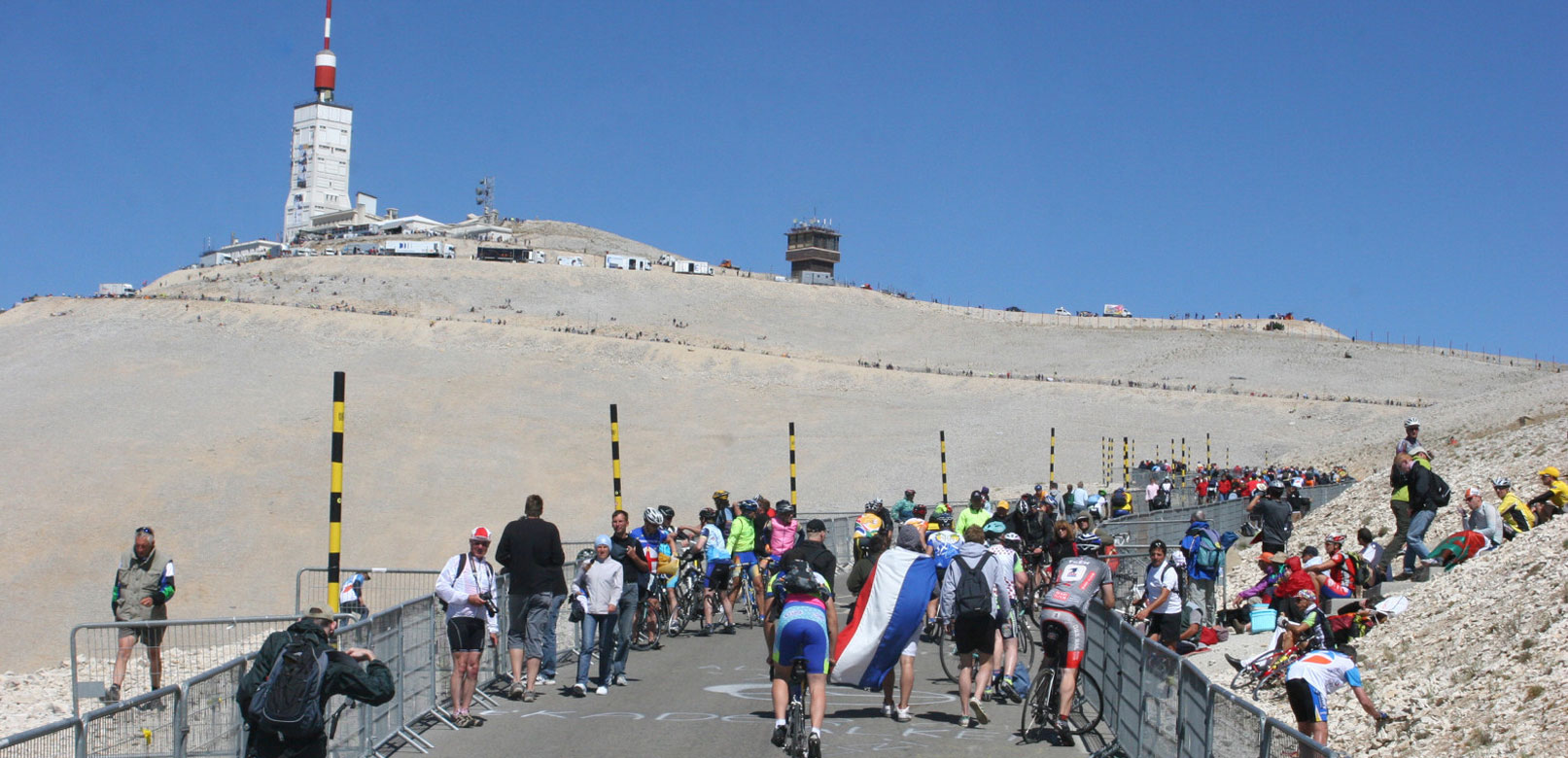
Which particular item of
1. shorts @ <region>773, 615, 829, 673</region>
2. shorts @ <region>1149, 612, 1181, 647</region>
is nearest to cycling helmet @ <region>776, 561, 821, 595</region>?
shorts @ <region>773, 615, 829, 673</region>

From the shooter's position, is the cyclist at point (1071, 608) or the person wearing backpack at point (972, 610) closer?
the cyclist at point (1071, 608)

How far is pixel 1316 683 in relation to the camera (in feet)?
30.5

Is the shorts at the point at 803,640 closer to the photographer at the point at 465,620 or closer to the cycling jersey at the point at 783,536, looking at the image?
the photographer at the point at 465,620

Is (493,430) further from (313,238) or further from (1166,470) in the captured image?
(313,238)

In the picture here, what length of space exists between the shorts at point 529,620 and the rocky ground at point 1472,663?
268 inches

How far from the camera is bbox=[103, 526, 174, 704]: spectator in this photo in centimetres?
1343

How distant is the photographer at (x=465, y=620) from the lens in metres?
12.0

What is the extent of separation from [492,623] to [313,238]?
15948cm

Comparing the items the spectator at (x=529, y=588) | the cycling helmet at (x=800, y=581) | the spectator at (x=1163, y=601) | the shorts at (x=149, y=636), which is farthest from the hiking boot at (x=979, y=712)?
the shorts at (x=149, y=636)

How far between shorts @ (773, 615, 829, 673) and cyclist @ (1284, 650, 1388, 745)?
3.26m

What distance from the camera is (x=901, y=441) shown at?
211 feet

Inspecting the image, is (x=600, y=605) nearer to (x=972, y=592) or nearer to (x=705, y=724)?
(x=705, y=724)

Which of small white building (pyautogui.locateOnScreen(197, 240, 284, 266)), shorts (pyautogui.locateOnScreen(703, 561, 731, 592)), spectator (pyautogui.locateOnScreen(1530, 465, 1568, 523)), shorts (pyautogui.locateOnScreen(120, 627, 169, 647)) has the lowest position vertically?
shorts (pyautogui.locateOnScreen(120, 627, 169, 647))

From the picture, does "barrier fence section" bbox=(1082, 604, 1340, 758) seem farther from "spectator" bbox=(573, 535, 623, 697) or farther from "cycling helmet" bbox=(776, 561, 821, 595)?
"spectator" bbox=(573, 535, 623, 697)
